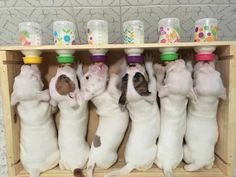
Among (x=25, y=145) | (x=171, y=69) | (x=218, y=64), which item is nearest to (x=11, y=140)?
(x=25, y=145)

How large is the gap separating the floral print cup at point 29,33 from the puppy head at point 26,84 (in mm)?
82

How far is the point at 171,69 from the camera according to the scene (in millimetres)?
779

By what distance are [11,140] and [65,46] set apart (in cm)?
35

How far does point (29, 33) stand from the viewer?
755mm

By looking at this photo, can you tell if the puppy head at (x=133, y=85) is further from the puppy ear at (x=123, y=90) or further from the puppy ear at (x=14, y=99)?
the puppy ear at (x=14, y=99)

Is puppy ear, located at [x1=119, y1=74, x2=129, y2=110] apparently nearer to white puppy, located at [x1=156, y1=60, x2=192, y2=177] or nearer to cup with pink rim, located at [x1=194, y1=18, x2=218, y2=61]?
white puppy, located at [x1=156, y1=60, x2=192, y2=177]

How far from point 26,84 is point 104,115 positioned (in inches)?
10.4

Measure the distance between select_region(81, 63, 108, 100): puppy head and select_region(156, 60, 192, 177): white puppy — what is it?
0.61 ft

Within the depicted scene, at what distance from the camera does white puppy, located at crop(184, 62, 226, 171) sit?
2.49 ft

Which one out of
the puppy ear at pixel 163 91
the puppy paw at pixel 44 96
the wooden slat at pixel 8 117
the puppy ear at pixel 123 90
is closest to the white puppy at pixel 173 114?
the puppy ear at pixel 163 91

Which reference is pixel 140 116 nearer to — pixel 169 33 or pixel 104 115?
pixel 104 115

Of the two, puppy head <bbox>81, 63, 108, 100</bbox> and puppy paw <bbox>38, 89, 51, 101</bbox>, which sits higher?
puppy head <bbox>81, 63, 108, 100</bbox>

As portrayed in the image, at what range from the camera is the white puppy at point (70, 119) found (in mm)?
785

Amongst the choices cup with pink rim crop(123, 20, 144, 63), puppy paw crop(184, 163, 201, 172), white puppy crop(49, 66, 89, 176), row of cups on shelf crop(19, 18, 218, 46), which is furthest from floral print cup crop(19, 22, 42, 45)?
puppy paw crop(184, 163, 201, 172)
